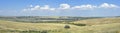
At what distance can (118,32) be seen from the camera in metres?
25.6

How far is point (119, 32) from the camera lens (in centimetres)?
2544

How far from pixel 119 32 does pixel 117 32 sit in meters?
0.35

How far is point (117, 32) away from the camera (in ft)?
84.5

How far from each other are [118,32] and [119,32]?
0.55 ft

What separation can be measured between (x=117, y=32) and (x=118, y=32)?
0.18 metres
